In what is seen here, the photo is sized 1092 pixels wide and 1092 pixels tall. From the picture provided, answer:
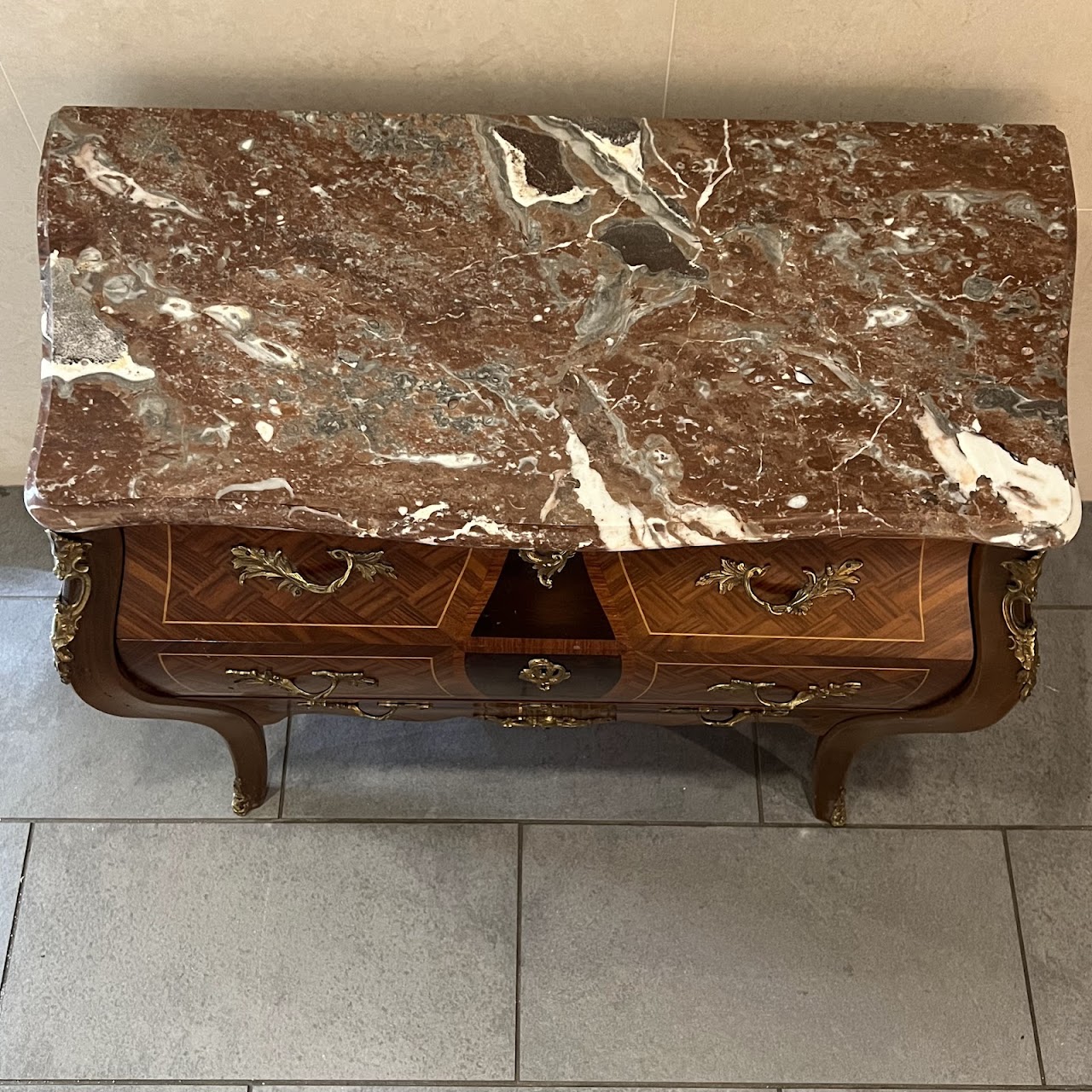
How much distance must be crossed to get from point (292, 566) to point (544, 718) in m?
0.36

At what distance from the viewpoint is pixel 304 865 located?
4.03 feet

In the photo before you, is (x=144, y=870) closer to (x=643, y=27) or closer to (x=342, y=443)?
(x=342, y=443)

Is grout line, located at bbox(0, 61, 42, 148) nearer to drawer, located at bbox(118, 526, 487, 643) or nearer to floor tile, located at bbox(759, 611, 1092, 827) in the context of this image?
drawer, located at bbox(118, 526, 487, 643)

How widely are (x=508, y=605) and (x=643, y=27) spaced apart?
50cm

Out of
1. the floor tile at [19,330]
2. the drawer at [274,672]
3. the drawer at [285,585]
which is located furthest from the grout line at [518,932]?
the floor tile at [19,330]

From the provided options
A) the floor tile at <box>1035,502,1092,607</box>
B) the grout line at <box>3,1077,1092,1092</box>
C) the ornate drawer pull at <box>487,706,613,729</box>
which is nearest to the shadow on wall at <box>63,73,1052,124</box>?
the ornate drawer pull at <box>487,706,613,729</box>

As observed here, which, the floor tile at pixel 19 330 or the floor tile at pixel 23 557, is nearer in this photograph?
the floor tile at pixel 19 330

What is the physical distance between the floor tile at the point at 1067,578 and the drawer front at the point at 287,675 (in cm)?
93

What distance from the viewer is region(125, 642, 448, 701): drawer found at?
0.85m

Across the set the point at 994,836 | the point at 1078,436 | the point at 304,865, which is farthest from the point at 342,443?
the point at 1078,436

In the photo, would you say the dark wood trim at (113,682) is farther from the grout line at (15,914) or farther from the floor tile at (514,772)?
the grout line at (15,914)

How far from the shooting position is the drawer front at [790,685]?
851 millimetres

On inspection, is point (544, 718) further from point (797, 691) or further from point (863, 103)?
point (863, 103)

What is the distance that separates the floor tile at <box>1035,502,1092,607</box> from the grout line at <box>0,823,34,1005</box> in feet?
4.49
